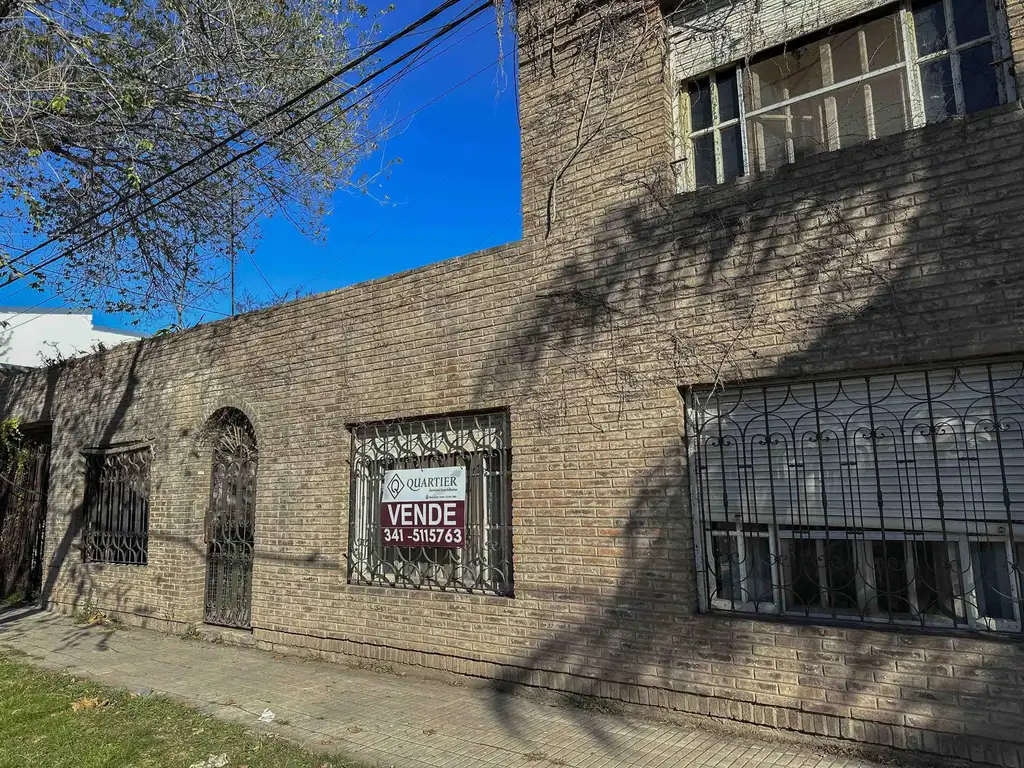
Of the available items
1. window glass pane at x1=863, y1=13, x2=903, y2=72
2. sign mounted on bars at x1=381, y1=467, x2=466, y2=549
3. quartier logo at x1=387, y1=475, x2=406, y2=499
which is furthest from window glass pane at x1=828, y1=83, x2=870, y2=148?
quartier logo at x1=387, y1=475, x2=406, y2=499

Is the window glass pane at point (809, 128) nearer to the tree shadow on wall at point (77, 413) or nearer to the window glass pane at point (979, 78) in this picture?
the window glass pane at point (979, 78)

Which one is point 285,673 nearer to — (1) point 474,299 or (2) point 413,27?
(1) point 474,299

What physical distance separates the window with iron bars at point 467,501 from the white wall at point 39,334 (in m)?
18.6

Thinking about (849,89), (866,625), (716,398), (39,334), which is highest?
(39,334)

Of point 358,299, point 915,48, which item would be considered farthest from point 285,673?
point 915,48

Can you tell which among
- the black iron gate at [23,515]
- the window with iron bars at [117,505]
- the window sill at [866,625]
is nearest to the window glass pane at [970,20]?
the window sill at [866,625]

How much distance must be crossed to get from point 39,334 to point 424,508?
22.1 metres

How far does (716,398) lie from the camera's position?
528 cm

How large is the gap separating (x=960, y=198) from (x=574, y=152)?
2917mm

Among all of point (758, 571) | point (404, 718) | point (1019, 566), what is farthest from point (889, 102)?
point (404, 718)

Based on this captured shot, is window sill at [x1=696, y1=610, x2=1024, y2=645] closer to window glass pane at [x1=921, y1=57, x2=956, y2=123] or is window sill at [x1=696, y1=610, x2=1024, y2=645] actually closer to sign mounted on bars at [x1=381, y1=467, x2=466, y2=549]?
sign mounted on bars at [x1=381, y1=467, x2=466, y2=549]

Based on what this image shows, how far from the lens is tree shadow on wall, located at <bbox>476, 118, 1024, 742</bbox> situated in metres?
4.39

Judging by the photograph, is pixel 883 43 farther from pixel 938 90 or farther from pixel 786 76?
pixel 786 76

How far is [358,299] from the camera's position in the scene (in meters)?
7.55
